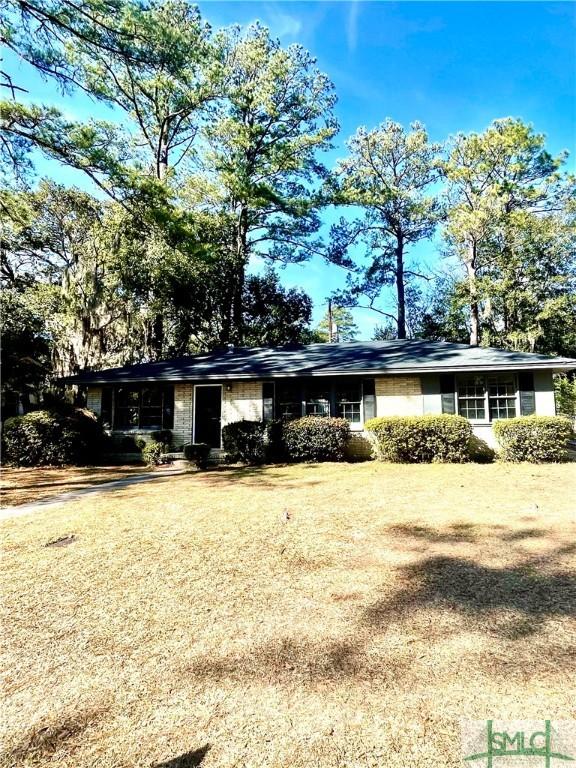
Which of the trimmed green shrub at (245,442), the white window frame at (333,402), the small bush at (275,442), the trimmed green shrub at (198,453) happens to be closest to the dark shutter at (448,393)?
the white window frame at (333,402)

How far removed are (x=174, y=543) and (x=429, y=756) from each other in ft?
12.2

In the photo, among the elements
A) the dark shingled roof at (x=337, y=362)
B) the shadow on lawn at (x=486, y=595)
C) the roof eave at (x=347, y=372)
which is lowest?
the shadow on lawn at (x=486, y=595)

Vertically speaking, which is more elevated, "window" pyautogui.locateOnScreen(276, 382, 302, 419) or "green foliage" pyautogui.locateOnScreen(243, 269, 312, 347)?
"green foliage" pyautogui.locateOnScreen(243, 269, 312, 347)

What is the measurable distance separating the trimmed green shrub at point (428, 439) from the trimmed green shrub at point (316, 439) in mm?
1330

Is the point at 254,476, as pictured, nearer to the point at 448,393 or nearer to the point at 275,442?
the point at 275,442

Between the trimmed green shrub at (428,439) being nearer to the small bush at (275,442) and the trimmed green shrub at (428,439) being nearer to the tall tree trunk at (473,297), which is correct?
the small bush at (275,442)

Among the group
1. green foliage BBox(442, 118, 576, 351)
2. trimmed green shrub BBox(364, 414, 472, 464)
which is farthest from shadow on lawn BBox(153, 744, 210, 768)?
green foliage BBox(442, 118, 576, 351)

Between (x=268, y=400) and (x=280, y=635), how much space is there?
35.2ft

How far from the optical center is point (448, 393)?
12.5 metres

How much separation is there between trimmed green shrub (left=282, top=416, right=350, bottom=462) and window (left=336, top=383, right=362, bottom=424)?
2.25 feet

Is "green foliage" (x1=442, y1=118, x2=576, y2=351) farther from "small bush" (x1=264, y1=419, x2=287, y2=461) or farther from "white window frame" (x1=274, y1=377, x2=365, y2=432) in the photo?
"small bush" (x1=264, y1=419, x2=287, y2=461)

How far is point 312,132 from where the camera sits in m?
24.2

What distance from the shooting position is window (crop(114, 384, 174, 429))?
14.2 metres

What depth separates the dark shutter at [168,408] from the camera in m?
14.1
